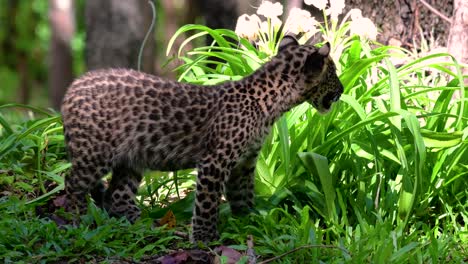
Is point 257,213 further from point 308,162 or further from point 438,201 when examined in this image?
point 438,201

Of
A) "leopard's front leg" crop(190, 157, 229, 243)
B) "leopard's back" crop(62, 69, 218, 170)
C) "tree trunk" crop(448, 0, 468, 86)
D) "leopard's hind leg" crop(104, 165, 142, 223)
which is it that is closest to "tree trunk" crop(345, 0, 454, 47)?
"tree trunk" crop(448, 0, 468, 86)

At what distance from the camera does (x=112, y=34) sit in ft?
51.8

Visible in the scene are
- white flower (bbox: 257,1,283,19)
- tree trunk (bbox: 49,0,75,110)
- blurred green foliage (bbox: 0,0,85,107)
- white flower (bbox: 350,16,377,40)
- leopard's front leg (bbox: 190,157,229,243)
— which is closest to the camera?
leopard's front leg (bbox: 190,157,229,243)

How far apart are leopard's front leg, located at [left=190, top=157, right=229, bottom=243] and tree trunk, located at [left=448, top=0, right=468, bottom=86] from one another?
107 inches

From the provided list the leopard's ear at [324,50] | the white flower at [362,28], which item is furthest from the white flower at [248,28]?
the leopard's ear at [324,50]

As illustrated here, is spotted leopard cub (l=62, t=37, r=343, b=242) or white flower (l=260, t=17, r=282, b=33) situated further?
white flower (l=260, t=17, r=282, b=33)

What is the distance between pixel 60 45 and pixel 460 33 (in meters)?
19.6

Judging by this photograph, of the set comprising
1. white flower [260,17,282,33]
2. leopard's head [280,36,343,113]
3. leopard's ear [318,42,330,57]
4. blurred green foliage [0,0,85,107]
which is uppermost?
white flower [260,17,282,33]

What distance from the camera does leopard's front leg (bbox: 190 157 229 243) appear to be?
18.8ft

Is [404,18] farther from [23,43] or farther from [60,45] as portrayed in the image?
[23,43]

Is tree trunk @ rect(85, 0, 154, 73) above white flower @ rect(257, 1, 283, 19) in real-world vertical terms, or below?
below

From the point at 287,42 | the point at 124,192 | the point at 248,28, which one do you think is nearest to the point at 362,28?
the point at 248,28

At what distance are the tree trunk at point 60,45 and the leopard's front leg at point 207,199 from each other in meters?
19.4

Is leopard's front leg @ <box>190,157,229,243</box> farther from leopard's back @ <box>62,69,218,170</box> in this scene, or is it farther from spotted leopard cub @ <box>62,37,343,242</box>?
leopard's back @ <box>62,69,218,170</box>
